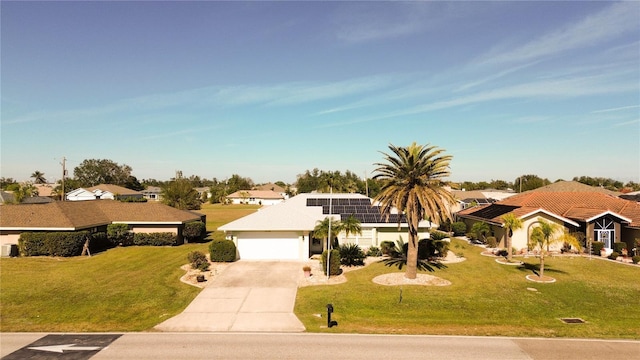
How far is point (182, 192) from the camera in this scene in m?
56.3

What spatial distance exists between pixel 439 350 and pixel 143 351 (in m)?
12.6

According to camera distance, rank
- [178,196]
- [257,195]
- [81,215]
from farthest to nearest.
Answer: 1. [257,195]
2. [178,196]
3. [81,215]

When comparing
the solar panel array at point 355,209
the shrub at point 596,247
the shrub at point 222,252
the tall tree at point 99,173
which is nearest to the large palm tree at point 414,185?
the solar panel array at point 355,209

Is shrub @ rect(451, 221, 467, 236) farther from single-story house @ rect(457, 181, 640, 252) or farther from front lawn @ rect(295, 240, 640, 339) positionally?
front lawn @ rect(295, 240, 640, 339)

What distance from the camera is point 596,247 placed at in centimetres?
3550

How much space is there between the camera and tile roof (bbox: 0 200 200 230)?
34594 mm

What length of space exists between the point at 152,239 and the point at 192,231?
419 centimetres

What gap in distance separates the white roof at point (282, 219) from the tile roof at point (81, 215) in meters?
10.8

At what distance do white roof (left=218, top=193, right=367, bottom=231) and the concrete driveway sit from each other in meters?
3.89

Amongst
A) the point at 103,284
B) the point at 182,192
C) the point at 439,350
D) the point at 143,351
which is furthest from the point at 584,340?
the point at 182,192

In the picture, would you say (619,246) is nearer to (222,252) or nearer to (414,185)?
(414,185)

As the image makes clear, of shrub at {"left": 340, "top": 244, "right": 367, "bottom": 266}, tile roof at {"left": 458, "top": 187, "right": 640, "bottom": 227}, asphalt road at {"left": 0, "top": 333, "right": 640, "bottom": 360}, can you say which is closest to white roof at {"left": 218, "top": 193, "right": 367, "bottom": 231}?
shrub at {"left": 340, "top": 244, "right": 367, "bottom": 266}

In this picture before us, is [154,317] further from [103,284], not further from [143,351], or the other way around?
[103,284]

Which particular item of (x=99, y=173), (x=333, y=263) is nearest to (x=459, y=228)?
(x=333, y=263)
